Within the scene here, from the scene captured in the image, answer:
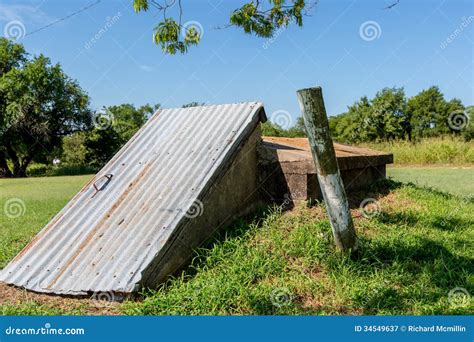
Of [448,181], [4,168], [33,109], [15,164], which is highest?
[448,181]

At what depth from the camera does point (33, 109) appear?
33406 millimetres

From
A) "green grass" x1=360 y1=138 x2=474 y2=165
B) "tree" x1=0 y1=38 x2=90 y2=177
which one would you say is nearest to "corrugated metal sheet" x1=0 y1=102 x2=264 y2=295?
"green grass" x1=360 y1=138 x2=474 y2=165

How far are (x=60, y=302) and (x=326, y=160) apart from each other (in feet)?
9.37

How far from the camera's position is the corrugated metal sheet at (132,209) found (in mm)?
4336

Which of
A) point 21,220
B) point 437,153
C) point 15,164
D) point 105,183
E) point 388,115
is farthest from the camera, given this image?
point 388,115

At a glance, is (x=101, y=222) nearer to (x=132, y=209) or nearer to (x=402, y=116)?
(x=132, y=209)

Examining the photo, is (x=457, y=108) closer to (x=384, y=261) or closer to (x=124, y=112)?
(x=124, y=112)

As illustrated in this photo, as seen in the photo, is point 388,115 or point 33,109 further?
point 388,115

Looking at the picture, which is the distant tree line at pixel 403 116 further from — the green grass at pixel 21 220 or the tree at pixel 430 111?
the green grass at pixel 21 220

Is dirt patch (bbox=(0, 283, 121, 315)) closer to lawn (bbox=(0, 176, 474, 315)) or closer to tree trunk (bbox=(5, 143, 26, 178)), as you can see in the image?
lawn (bbox=(0, 176, 474, 315))

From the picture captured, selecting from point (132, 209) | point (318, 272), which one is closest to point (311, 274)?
point (318, 272)

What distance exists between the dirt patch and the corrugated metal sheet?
77mm

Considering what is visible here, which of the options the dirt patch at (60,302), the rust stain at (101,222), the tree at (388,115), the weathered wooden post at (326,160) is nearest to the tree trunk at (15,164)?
the tree at (388,115)

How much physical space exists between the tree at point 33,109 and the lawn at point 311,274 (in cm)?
3076
